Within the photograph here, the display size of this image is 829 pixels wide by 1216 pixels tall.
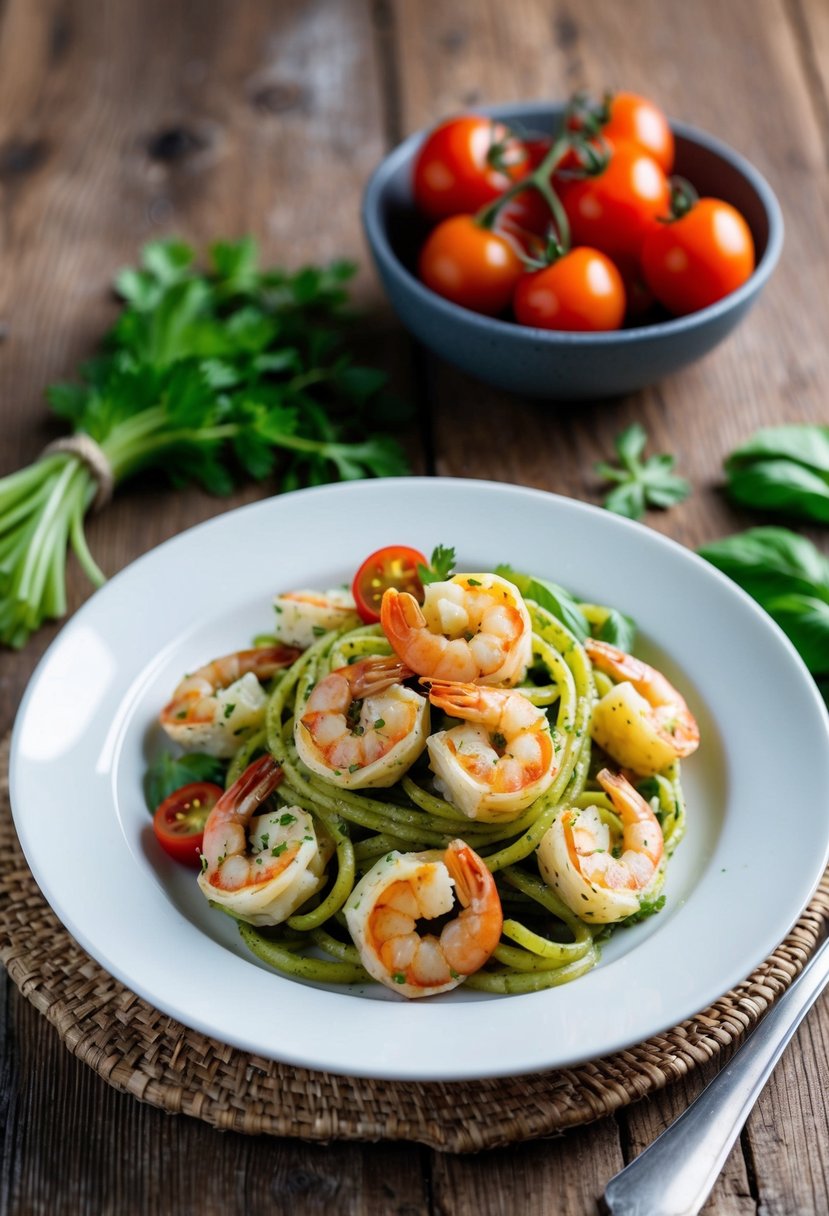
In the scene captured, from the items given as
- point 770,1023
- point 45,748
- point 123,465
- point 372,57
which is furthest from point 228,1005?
point 372,57

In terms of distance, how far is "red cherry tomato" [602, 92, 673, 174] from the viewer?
15.4ft

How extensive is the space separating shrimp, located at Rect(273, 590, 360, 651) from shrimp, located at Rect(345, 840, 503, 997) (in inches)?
35.7

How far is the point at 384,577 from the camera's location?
340 centimetres

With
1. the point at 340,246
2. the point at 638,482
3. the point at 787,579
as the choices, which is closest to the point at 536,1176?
the point at 787,579

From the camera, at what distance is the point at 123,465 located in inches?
174

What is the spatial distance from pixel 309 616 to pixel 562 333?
1.48 metres

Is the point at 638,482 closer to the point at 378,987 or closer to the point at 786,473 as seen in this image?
the point at 786,473

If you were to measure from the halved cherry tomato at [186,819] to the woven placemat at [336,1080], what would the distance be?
339 mm

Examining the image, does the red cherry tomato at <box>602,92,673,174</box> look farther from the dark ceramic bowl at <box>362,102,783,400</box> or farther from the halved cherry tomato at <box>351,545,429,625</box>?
the halved cherry tomato at <box>351,545,429,625</box>

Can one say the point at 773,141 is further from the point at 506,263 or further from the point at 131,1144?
the point at 131,1144

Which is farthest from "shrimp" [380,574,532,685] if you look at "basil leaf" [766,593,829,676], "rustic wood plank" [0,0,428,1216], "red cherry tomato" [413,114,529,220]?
"red cherry tomato" [413,114,529,220]

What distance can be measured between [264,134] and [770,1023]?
4.93 metres

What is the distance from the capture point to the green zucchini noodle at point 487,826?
2855 mm

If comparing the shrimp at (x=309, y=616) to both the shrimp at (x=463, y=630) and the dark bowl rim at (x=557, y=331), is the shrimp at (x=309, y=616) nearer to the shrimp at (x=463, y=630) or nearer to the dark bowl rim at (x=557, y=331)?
the shrimp at (x=463, y=630)
